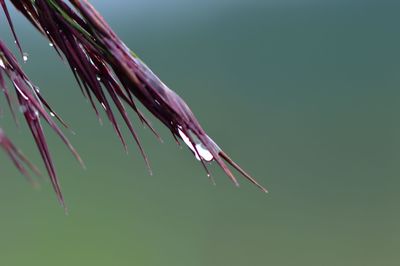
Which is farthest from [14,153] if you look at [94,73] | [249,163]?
[249,163]

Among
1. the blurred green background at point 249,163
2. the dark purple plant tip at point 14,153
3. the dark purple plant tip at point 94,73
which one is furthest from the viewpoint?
the blurred green background at point 249,163

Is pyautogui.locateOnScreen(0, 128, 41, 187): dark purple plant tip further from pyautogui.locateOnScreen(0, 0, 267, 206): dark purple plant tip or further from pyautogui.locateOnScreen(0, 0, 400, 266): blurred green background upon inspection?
pyautogui.locateOnScreen(0, 0, 400, 266): blurred green background

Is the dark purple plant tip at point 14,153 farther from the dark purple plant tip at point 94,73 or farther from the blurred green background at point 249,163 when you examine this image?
the blurred green background at point 249,163

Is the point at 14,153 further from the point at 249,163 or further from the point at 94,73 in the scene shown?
Result: the point at 249,163

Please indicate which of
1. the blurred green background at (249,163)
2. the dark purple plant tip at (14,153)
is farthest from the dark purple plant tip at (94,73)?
the blurred green background at (249,163)

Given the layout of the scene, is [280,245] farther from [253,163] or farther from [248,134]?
[248,134]
